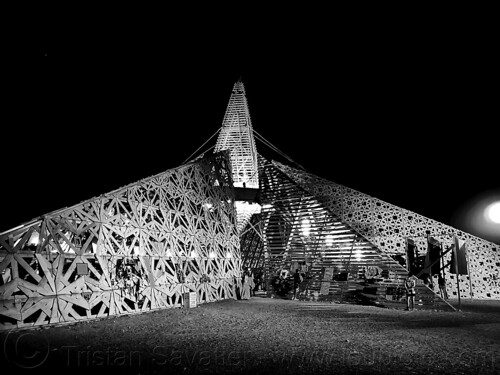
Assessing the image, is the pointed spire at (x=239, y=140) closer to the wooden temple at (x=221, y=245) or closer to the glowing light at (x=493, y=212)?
the wooden temple at (x=221, y=245)

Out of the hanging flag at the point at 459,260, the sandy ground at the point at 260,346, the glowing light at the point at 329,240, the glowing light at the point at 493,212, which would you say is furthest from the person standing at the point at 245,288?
the glowing light at the point at 493,212

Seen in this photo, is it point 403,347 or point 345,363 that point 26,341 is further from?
point 403,347

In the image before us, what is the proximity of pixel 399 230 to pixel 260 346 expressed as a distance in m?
17.9

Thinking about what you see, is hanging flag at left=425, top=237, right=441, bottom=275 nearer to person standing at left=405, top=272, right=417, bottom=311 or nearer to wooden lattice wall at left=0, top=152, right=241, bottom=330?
person standing at left=405, top=272, right=417, bottom=311

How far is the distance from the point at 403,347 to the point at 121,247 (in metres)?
10.4

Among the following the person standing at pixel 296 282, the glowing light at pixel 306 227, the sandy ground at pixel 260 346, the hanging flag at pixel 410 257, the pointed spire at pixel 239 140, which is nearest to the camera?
the sandy ground at pixel 260 346

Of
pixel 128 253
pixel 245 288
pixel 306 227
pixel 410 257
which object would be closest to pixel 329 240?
pixel 306 227

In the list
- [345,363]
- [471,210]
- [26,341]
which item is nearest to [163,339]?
[26,341]

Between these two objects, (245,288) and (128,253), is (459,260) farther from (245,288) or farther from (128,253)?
(128,253)

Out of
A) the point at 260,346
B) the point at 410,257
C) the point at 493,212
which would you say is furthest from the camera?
the point at 493,212

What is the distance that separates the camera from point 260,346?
307 inches

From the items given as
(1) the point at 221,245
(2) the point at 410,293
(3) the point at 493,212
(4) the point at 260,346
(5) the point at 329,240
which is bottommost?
(4) the point at 260,346

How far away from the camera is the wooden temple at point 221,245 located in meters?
11.6

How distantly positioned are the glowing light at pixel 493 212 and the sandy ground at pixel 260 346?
22.1 metres
